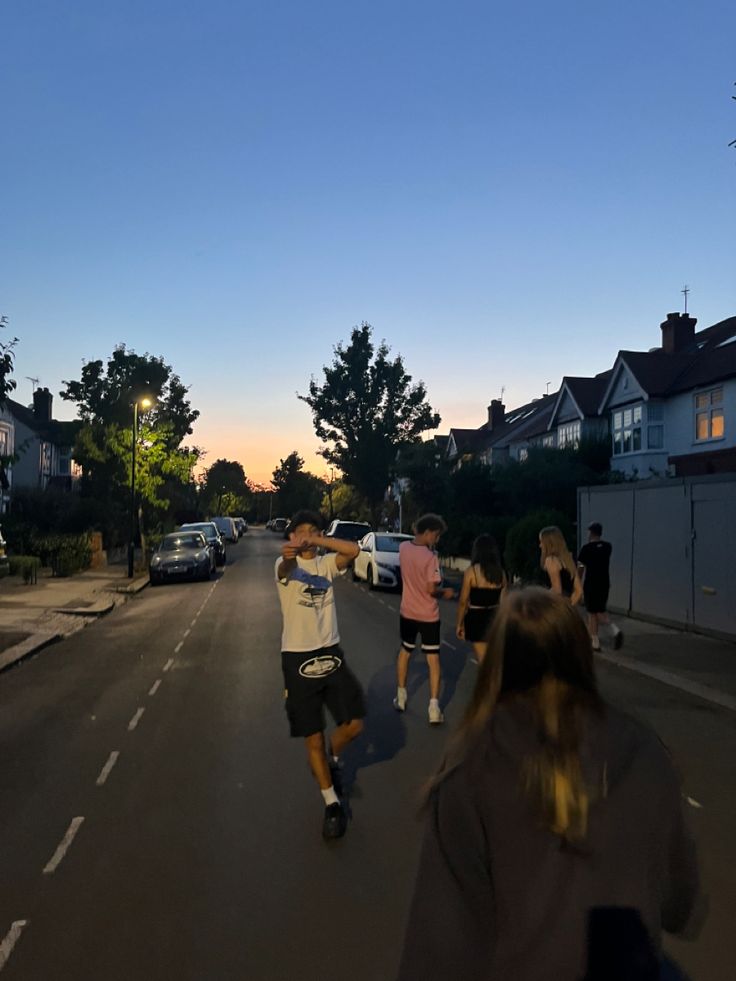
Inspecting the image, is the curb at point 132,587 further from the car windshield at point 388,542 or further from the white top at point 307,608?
the white top at point 307,608

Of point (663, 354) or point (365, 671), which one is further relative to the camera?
point (663, 354)

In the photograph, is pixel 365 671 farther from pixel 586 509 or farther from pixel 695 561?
pixel 586 509

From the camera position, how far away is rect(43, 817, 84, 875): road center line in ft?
17.5

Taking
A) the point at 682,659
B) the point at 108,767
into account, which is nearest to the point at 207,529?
the point at 682,659

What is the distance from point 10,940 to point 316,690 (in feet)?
7.40

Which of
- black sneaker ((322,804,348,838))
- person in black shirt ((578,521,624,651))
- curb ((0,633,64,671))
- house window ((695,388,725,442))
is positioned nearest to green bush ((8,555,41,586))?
curb ((0,633,64,671))

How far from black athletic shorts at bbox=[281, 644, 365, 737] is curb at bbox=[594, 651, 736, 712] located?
5.72 m

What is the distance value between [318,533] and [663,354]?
38.6 m

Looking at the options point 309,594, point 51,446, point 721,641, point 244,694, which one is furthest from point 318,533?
point 51,446

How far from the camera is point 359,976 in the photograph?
3984mm

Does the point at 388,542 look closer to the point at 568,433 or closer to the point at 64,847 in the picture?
the point at 64,847

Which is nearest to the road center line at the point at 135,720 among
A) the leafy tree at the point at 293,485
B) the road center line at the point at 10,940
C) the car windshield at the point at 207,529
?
the road center line at the point at 10,940

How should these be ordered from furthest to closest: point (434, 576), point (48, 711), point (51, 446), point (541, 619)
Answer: point (51, 446) < point (48, 711) < point (434, 576) < point (541, 619)

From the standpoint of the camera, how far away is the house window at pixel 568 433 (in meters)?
47.0
